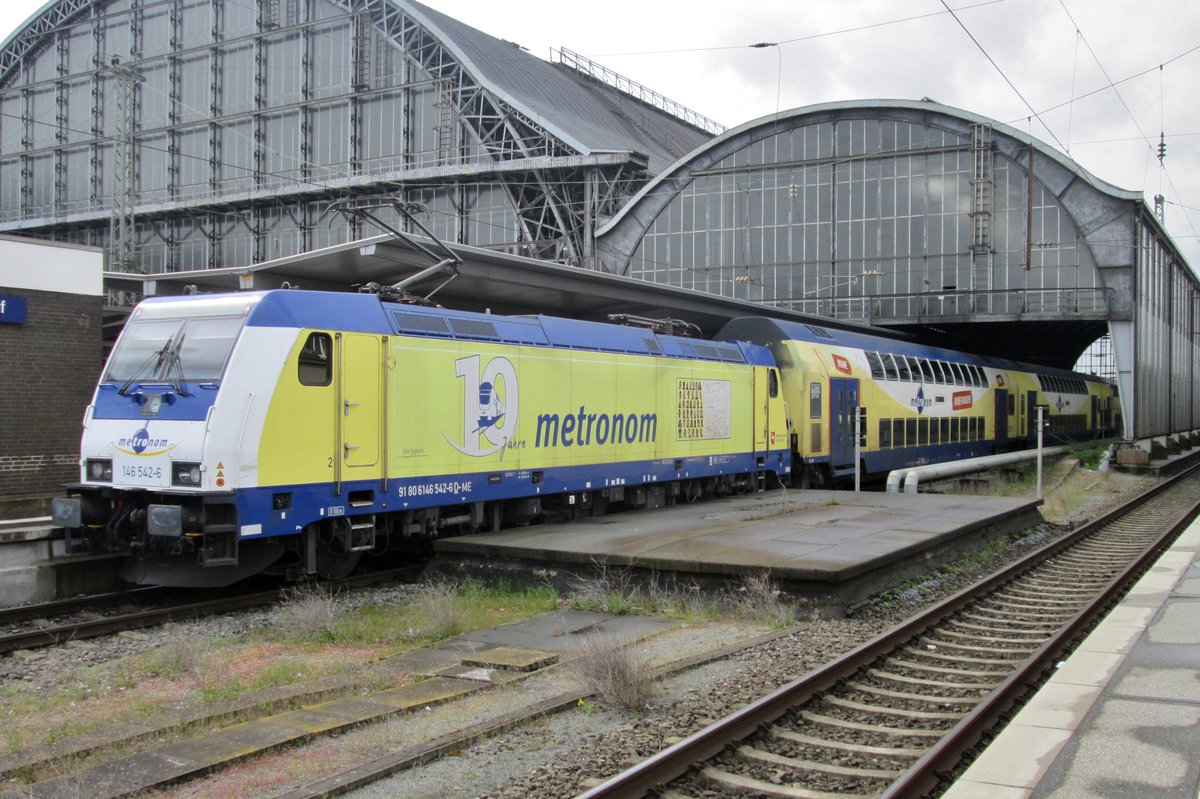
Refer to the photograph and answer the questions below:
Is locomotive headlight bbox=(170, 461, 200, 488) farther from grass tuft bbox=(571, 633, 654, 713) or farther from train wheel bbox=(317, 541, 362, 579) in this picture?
grass tuft bbox=(571, 633, 654, 713)

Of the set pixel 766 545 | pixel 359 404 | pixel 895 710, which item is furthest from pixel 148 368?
pixel 895 710

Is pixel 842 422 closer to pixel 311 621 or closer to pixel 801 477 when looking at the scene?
pixel 801 477

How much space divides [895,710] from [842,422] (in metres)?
17.9

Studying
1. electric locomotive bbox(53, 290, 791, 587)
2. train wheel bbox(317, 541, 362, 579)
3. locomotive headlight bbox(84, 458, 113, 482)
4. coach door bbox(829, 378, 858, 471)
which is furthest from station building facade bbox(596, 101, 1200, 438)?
locomotive headlight bbox(84, 458, 113, 482)

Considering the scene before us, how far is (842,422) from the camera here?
2511 cm

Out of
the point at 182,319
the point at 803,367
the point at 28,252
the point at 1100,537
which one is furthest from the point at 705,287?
the point at 182,319

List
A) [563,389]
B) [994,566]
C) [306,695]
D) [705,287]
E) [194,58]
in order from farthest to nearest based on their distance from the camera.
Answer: [194,58]
[705,287]
[563,389]
[994,566]
[306,695]

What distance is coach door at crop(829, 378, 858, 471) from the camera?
24.8 meters

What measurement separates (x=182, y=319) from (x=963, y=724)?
9557 millimetres

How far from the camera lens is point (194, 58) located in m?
62.8

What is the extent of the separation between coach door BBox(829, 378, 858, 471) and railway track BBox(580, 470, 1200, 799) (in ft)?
37.6

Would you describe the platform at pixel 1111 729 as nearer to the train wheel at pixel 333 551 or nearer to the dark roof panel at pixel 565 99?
the train wheel at pixel 333 551

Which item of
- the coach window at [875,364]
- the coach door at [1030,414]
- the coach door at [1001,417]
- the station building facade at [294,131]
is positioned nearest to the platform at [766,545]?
the coach window at [875,364]

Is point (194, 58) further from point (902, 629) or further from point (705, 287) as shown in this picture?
point (902, 629)
